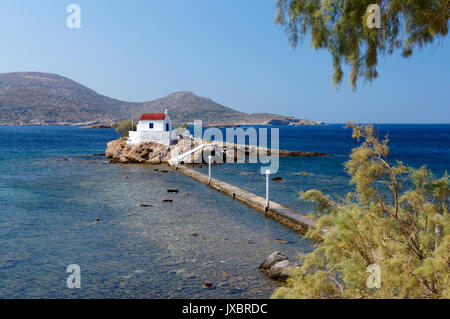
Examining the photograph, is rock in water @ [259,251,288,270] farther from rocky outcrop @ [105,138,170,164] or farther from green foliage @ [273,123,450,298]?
rocky outcrop @ [105,138,170,164]

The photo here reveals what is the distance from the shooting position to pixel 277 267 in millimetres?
9852

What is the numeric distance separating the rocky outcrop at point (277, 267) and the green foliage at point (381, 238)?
11.7ft

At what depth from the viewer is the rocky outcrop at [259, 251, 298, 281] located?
9.55 metres

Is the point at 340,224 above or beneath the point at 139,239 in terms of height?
above

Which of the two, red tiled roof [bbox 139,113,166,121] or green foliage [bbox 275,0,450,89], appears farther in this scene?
red tiled roof [bbox 139,113,166,121]

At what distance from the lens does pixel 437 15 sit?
581cm

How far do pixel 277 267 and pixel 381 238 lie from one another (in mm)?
4691

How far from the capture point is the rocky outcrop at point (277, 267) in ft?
31.3

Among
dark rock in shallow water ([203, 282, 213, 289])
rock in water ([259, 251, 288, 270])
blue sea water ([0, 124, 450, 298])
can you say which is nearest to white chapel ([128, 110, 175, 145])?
blue sea water ([0, 124, 450, 298])

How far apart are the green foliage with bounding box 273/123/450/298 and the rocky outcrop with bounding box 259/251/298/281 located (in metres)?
3.56

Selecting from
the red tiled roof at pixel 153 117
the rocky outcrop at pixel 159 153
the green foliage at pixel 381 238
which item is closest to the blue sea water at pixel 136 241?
the green foliage at pixel 381 238
